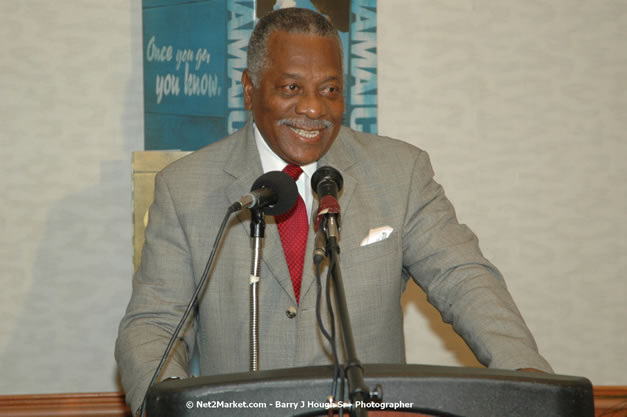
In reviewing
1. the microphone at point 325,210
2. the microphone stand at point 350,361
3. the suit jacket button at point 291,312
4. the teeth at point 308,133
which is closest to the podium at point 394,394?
the microphone stand at point 350,361

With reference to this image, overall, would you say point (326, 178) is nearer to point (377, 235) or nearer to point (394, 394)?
point (394, 394)

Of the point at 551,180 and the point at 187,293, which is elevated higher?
the point at 551,180

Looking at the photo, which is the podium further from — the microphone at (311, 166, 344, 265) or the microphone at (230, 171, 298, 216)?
the microphone at (230, 171, 298, 216)

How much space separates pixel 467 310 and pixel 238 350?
0.67 metres

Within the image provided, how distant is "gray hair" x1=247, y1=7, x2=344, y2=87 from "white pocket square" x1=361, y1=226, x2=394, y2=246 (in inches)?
20.6

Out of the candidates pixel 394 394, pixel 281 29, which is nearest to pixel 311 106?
pixel 281 29

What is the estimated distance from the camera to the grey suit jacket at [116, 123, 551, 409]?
1891 millimetres

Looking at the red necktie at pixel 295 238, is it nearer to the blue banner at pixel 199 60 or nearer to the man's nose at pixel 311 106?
the man's nose at pixel 311 106

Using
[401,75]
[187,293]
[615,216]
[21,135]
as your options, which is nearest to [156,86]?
[21,135]

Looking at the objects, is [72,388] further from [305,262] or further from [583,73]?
[583,73]

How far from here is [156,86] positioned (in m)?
3.01

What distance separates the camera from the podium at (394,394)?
978 mm

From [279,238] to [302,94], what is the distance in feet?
1.34

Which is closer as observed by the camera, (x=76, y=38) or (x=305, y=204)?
(x=305, y=204)
